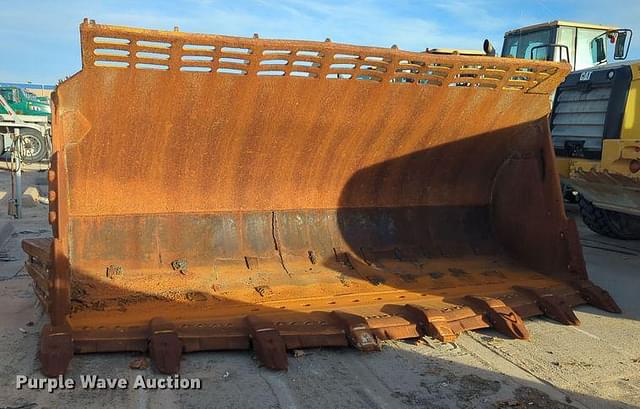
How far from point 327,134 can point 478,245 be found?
1724 millimetres

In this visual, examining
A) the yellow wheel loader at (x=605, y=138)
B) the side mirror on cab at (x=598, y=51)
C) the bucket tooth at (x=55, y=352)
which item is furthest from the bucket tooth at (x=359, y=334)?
the side mirror on cab at (x=598, y=51)

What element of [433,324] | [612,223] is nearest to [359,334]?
[433,324]

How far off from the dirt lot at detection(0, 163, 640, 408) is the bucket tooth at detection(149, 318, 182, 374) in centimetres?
10

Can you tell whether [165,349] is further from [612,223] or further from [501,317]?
[612,223]

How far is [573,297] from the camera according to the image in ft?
13.8

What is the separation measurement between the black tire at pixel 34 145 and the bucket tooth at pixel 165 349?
61.2 feet

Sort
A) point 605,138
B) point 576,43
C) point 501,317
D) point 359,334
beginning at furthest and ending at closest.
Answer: point 576,43 → point 605,138 → point 501,317 → point 359,334

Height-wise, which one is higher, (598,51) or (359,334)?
(598,51)

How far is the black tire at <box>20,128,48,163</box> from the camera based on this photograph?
63.4 feet

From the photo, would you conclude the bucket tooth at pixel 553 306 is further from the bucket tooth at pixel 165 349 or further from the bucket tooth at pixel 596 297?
the bucket tooth at pixel 165 349

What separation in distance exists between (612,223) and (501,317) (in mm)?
4786

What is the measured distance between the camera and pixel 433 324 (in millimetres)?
3455

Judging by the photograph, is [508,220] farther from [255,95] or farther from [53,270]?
[53,270]

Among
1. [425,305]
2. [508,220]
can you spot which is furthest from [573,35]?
[425,305]
